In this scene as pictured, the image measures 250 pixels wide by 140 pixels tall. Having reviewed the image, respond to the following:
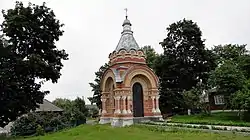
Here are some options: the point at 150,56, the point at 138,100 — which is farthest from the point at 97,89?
the point at 138,100

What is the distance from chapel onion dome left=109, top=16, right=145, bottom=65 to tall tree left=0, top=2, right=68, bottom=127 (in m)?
6.55

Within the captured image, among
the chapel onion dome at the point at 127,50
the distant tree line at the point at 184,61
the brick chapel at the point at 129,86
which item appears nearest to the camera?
the brick chapel at the point at 129,86

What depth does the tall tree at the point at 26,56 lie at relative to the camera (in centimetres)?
2233

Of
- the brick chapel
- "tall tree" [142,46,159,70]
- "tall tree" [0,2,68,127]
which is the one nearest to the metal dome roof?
the brick chapel

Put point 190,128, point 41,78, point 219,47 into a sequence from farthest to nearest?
point 219,47 < point 41,78 < point 190,128

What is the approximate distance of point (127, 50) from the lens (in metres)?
30.1

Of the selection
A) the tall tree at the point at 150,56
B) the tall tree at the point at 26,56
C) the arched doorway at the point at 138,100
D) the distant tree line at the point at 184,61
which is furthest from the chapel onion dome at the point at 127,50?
the tall tree at the point at 150,56

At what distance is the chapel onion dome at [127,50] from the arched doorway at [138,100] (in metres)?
2.75

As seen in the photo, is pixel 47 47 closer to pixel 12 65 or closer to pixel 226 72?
pixel 12 65

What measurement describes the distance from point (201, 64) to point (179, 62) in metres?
3.32

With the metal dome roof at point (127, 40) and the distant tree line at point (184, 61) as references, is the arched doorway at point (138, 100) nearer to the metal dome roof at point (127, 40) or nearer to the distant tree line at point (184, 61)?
the metal dome roof at point (127, 40)

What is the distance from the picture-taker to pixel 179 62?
42.4m

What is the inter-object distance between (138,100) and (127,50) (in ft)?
17.4

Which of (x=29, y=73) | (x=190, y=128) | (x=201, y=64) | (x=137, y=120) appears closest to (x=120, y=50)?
(x=137, y=120)
